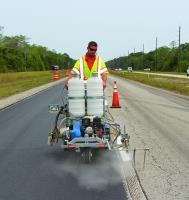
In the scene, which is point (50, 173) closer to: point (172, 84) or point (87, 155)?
point (87, 155)

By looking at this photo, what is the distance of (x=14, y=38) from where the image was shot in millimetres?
171500

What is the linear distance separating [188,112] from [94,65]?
28.3 ft

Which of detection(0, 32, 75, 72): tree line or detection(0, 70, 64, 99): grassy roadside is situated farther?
detection(0, 32, 75, 72): tree line

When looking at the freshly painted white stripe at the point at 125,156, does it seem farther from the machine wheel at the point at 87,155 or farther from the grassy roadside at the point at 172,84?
the grassy roadside at the point at 172,84

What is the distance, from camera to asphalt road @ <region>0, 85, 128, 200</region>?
5911 millimetres

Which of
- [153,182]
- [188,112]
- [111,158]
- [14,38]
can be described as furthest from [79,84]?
[14,38]

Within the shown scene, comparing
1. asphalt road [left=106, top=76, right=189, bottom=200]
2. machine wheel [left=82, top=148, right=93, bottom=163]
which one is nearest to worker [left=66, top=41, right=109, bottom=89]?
machine wheel [left=82, top=148, right=93, bottom=163]

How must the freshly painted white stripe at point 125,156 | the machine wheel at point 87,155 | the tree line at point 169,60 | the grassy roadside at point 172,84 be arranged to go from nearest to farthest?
the machine wheel at point 87,155
the freshly painted white stripe at point 125,156
the grassy roadside at point 172,84
the tree line at point 169,60

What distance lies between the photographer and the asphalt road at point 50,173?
233 inches

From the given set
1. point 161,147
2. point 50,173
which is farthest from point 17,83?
point 50,173

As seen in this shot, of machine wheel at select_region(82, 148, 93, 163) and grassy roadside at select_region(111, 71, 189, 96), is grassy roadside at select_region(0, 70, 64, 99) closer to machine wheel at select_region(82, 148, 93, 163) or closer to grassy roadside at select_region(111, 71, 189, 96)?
grassy roadside at select_region(111, 71, 189, 96)

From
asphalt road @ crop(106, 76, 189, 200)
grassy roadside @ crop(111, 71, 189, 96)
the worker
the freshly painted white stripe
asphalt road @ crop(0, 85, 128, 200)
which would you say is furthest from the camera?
grassy roadside @ crop(111, 71, 189, 96)

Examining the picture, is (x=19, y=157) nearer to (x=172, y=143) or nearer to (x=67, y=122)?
(x=67, y=122)

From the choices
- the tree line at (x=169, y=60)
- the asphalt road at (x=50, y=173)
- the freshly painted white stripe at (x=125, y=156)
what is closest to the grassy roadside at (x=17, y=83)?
the asphalt road at (x=50, y=173)
